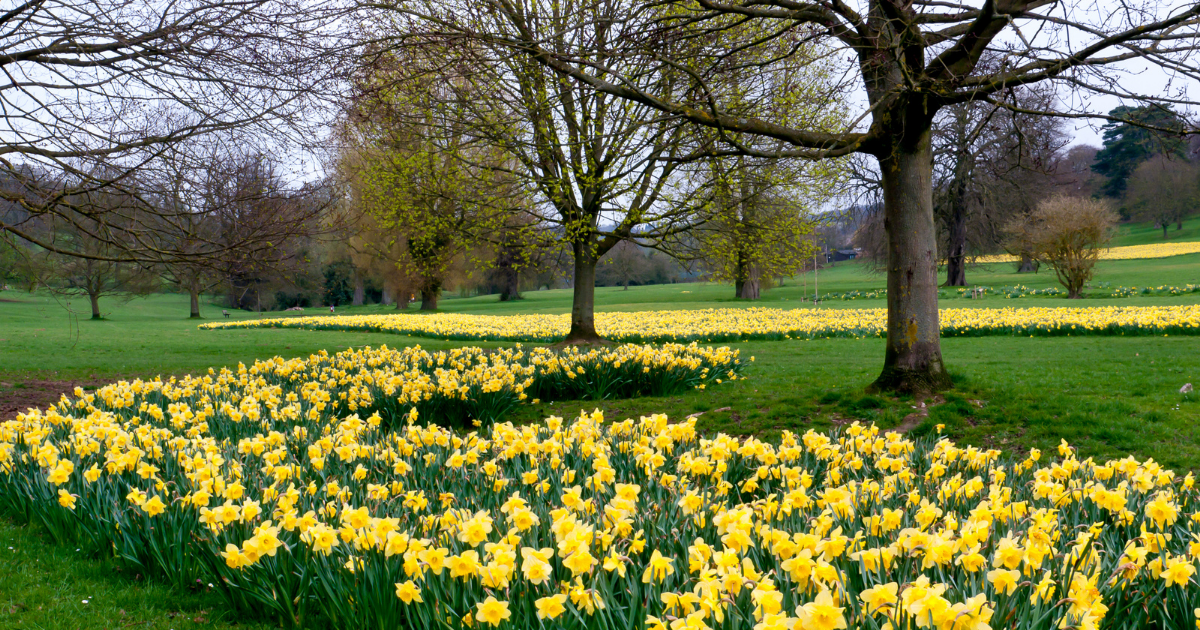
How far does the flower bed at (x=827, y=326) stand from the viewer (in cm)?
1402

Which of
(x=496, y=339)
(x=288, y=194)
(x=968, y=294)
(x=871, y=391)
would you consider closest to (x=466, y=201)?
(x=288, y=194)

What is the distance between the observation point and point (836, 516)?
2.89 metres

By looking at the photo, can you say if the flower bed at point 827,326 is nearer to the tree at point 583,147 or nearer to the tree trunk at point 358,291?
the tree at point 583,147

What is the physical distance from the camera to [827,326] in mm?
17219

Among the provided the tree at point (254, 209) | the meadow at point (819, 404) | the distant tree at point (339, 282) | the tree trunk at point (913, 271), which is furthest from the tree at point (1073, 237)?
the distant tree at point (339, 282)

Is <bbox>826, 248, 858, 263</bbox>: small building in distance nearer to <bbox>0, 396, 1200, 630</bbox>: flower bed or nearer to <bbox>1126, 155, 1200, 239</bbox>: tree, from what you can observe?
<bbox>1126, 155, 1200, 239</bbox>: tree

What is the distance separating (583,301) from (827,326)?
6.69 metres

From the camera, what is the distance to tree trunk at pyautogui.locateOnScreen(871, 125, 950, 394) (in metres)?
7.34

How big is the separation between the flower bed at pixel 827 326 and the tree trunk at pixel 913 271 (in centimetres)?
877

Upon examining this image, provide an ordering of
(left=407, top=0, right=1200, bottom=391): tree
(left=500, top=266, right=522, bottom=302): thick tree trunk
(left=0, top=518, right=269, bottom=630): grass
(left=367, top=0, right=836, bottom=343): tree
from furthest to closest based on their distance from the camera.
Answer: (left=500, top=266, right=522, bottom=302): thick tree trunk, (left=367, top=0, right=836, bottom=343): tree, (left=407, top=0, right=1200, bottom=391): tree, (left=0, top=518, right=269, bottom=630): grass

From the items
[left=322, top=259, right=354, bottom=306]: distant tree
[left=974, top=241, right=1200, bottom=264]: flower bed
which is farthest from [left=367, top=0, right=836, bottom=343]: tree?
[left=974, top=241, right=1200, bottom=264]: flower bed

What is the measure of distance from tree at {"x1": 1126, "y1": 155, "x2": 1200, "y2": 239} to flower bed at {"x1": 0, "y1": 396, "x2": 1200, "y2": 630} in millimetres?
60142

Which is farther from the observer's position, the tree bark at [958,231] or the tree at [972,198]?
the tree bark at [958,231]

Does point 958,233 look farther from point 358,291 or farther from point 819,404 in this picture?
point 358,291
